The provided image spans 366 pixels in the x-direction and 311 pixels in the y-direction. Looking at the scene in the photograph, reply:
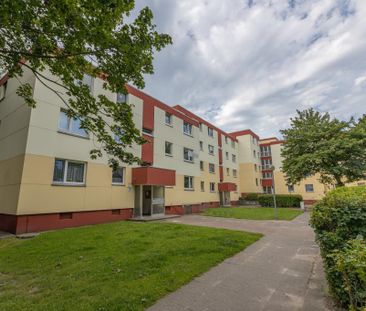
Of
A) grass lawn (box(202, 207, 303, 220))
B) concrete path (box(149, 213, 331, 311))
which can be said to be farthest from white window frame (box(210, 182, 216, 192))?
concrete path (box(149, 213, 331, 311))

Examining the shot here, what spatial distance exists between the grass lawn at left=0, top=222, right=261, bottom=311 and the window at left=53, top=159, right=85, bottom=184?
3.65 m

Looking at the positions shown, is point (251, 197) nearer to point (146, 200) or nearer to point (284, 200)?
point (284, 200)

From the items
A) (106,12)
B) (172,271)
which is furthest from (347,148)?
(106,12)

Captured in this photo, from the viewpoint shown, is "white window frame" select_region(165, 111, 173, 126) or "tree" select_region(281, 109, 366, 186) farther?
"white window frame" select_region(165, 111, 173, 126)

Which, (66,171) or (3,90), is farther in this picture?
(3,90)

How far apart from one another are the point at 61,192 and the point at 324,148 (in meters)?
21.0

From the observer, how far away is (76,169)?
1292cm

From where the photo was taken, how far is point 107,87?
6035mm

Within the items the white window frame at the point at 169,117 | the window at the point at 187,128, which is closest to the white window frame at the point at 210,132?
the window at the point at 187,128

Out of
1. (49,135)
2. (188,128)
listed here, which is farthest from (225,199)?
(49,135)

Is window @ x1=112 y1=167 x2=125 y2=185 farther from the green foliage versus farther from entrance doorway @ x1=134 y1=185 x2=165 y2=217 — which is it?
the green foliage

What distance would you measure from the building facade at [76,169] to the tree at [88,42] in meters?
3.50

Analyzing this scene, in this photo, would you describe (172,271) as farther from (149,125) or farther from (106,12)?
(149,125)

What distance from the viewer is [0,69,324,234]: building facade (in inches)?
429
